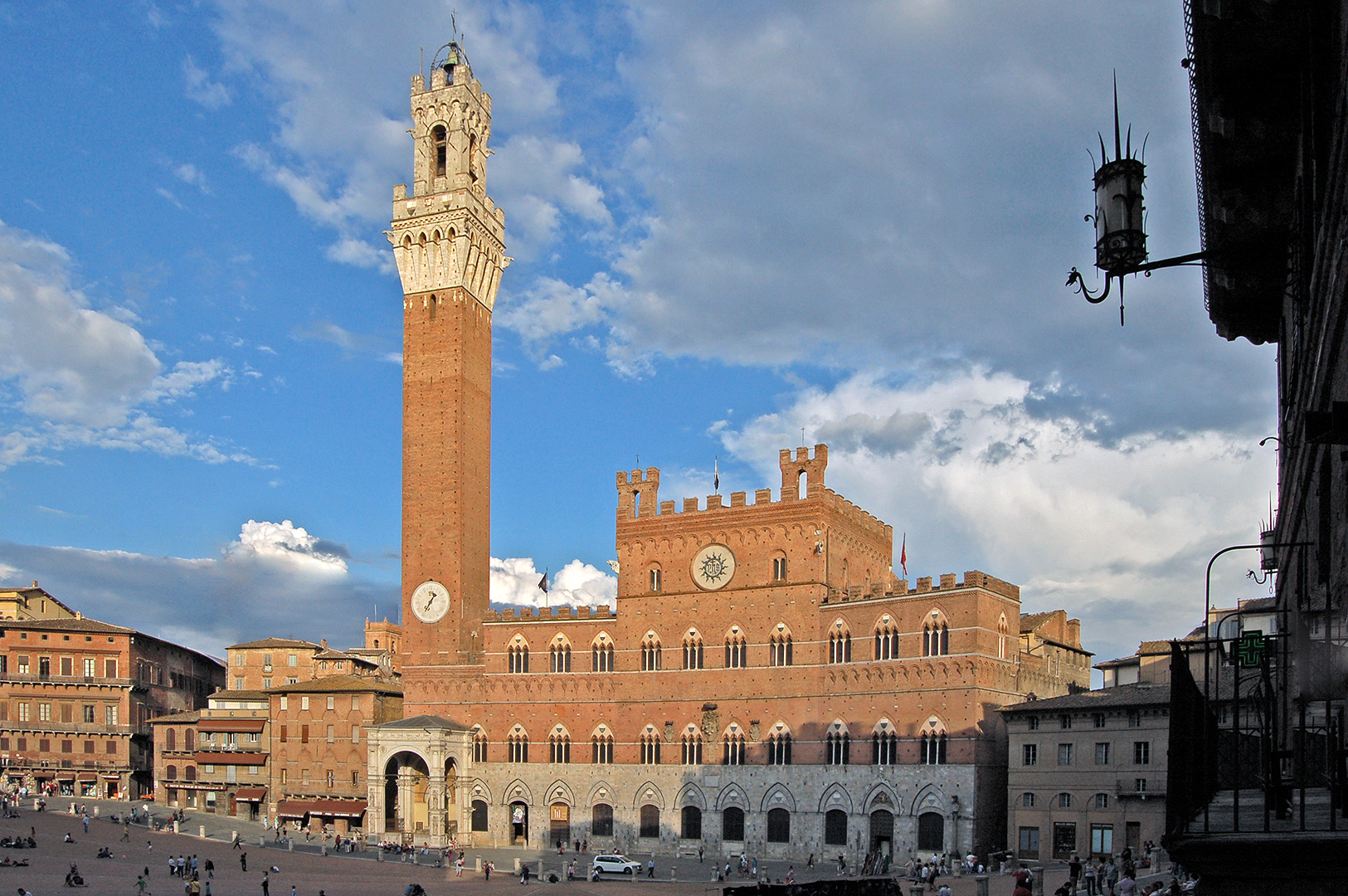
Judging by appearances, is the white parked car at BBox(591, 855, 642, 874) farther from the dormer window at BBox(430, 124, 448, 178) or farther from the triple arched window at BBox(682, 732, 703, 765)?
the dormer window at BBox(430, 124, 448, 178)

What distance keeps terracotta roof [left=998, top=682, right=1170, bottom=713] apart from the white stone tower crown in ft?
136

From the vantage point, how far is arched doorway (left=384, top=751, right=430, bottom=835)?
6406cm

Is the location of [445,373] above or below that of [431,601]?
above

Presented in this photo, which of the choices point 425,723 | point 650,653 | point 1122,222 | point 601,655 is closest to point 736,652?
point 650,653

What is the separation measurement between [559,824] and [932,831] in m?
21.1

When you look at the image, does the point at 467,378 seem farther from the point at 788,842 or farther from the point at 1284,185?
Result: the point at 1284,185

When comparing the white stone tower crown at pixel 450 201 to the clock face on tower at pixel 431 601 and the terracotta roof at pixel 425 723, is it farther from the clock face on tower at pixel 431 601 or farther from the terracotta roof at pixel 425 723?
the terracotta roof at pixel 425 723

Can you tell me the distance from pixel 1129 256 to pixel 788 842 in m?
52.1

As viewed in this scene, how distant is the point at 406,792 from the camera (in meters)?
64.4

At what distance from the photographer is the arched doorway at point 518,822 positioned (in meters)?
64.2

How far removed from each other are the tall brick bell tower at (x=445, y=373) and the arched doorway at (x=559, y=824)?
1000 cm

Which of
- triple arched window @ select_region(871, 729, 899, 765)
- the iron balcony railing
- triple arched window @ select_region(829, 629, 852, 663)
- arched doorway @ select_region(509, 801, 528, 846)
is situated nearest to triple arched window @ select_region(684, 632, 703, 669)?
triple arched window @ select_region(829, 629, 852, 663)

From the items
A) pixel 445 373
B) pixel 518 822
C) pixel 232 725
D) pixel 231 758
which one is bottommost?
pixel 518 822

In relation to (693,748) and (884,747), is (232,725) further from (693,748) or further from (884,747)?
(884,747)
